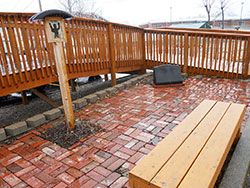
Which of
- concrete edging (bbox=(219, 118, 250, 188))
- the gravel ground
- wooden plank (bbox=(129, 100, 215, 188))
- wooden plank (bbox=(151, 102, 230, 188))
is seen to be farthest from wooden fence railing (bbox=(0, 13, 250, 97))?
concrete edging (bbox=(219, 118, 250, 188))

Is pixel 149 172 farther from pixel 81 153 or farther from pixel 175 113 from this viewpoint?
pixel 175 113

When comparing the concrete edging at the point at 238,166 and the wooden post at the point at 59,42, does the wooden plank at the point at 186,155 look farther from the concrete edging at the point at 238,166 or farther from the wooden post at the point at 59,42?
the wooden post at the point at 59,42

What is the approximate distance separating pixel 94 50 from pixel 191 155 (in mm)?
3638

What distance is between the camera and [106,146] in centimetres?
271

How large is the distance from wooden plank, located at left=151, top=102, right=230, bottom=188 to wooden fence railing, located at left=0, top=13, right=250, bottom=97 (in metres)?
2.81

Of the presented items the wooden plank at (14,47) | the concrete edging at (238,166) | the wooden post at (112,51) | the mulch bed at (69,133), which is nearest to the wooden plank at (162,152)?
the concrete edging at (238,166)

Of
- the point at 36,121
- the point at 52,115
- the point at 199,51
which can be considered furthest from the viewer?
the point at 199,51

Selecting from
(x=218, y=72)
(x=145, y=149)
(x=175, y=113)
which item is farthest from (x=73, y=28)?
(x=218, y=72)

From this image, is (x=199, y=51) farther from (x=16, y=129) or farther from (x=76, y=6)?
(x=76, y=6)

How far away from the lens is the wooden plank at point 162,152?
146cm

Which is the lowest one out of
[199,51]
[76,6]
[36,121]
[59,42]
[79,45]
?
[36,121]

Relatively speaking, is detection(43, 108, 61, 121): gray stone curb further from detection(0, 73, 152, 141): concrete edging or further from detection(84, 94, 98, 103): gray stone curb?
detection(84, 94, 98, 103): gray stone curb

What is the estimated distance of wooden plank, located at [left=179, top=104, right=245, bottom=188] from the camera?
1382mm

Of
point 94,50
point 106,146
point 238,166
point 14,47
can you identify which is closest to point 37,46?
point 14,47
